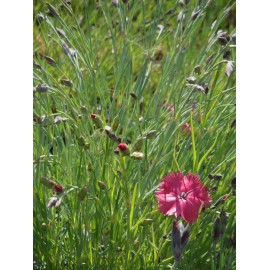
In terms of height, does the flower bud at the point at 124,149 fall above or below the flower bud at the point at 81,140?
below

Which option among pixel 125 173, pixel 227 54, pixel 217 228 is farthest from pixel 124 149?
pixel 227 54

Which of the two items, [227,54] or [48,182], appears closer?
[48,182]

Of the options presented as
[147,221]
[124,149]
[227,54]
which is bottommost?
[147,221]

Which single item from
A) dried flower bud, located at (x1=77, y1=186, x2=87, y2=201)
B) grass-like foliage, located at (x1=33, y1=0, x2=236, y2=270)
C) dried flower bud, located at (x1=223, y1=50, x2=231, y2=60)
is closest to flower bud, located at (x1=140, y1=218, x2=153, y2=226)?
grass-like foliage, located at (x1=33, y1=0, x2=236, y2=270)

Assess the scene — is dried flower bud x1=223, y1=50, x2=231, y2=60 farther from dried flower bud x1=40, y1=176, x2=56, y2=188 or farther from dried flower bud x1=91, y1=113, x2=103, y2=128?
dried flower bud x1=40, y1=176, x2=56, y2=188

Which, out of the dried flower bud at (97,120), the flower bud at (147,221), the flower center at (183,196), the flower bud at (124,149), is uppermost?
the dried flower bud at (97,120)

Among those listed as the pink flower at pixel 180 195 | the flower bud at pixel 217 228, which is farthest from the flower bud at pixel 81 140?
the flower bud at pixel 217 228

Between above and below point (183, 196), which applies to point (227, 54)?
above

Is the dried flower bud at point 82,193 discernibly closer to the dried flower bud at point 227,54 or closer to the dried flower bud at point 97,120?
the dried flower bud at point 97,120

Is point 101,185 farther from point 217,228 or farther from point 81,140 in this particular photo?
point 217,228
